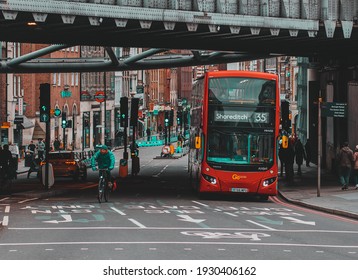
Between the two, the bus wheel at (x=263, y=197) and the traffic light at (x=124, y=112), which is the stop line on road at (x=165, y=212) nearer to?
the bus wheel at (x=263, y=197)

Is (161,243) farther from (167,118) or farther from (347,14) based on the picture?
(167,118)

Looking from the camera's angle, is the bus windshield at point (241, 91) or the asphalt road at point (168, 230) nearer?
the asphalt road at point (168, 230)

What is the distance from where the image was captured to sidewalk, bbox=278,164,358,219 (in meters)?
30.2

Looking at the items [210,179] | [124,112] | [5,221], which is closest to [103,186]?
[210,179]

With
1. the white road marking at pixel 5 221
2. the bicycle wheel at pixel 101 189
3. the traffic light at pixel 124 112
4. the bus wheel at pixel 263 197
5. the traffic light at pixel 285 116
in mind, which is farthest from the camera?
the traffic light at pixel 124 112

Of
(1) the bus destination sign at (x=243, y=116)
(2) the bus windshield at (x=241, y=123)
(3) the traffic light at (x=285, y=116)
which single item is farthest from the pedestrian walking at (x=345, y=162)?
(1) the bus destination sign at (x=243, y=116)

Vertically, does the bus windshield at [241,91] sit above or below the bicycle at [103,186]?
above

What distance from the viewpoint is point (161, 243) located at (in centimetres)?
1889

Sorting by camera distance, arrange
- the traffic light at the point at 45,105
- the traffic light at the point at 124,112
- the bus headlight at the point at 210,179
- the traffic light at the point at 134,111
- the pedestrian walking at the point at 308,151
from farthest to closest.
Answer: the pedestrian walking at the point at 308,151 < the traffic light at the point at 134,111 < the traffic light at the point at 124,112 < the traffic light at the point at 45,105 < the bus headlight at the point at 210,179

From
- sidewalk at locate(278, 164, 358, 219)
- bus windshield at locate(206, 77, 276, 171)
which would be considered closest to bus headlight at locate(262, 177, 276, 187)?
bus windshield at locate(206, 77, 276, 171)

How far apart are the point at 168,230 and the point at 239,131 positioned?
11843mm

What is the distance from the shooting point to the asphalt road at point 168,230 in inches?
681

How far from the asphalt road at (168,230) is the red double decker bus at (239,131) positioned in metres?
0.79
